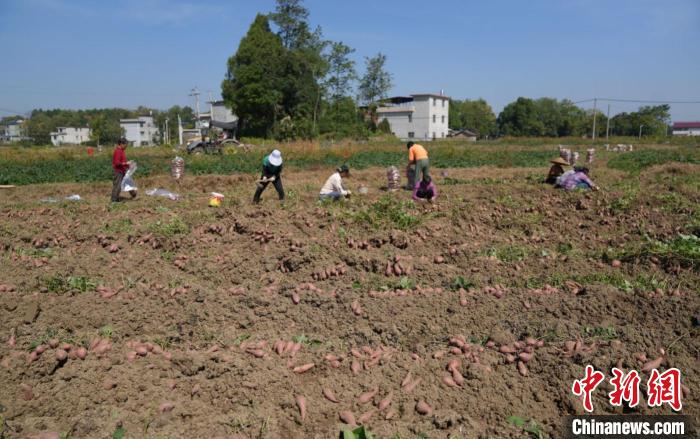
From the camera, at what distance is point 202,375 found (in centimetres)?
341

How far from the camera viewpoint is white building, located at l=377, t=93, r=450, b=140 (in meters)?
69.3

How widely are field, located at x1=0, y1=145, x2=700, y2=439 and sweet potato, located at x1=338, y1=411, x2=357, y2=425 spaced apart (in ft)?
0.03

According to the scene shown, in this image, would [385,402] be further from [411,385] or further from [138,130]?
[138,130]

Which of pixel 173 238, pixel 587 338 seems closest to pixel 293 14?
pixel 173 238

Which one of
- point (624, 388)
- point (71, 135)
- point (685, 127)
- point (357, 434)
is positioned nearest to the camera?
point (357, 434)

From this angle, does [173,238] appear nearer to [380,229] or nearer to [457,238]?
[380,229]

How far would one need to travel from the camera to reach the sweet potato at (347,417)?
9.95 feet

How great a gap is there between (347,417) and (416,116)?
6972cm

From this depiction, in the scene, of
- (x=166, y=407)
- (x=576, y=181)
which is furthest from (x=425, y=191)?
(x=166, y=407)

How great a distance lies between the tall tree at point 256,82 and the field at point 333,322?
3628cm

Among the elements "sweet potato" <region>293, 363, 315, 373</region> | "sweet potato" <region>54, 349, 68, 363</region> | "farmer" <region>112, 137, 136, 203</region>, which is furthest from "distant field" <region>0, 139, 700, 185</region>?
"sweet potato" <region>293, 363, 315, 373</region>

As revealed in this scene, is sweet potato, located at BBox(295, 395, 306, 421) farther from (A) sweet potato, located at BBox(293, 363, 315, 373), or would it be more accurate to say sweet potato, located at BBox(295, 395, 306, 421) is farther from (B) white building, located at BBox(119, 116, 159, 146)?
(B) white building, located at BBox(119, 116, 159, 146)

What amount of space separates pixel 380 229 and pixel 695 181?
9728mm

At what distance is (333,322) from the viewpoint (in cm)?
427
